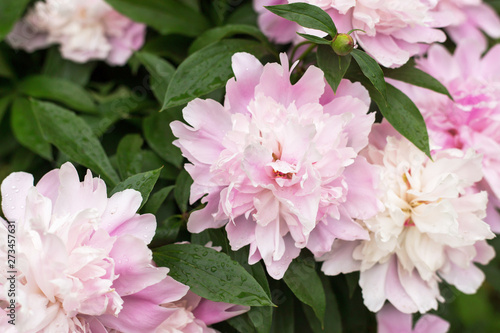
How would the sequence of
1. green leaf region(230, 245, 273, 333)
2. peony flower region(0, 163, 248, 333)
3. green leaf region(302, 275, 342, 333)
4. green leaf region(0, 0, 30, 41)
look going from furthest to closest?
green leaf region(0, 0, 30, 41) < green leaf region(302, 275, 342, 333) < green leaf region(230, 245, 273, 333) < peony flower region(0, 163, 248, 333)

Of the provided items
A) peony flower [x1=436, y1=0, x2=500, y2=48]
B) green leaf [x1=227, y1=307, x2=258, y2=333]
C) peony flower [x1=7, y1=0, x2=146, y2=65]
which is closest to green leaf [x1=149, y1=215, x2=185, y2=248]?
green leaf [x1=227, y1=307, x2=258, y2=333]

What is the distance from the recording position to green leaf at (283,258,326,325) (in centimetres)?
57

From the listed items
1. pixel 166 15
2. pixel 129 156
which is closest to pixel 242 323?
pixel 129 156

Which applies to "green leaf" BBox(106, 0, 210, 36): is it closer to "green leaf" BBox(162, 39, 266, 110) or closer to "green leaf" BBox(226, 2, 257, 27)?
"green leaf" BBox(226, 2, 257, 27)

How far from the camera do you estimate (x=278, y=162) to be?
20.5 inches

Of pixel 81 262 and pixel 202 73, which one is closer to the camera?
pixel 81 262

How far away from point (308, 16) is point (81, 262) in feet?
1.08

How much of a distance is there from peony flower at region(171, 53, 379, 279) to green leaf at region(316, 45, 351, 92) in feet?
0.04

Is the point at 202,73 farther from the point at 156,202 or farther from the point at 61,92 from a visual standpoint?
the point at 61,92

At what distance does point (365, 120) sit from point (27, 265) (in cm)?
36

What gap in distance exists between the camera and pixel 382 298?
62 cm

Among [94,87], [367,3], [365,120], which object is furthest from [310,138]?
[94,87]

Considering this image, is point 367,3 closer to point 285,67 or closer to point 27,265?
point 285,67

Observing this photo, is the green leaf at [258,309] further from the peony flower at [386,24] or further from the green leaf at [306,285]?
the peony flower at [386,24]
